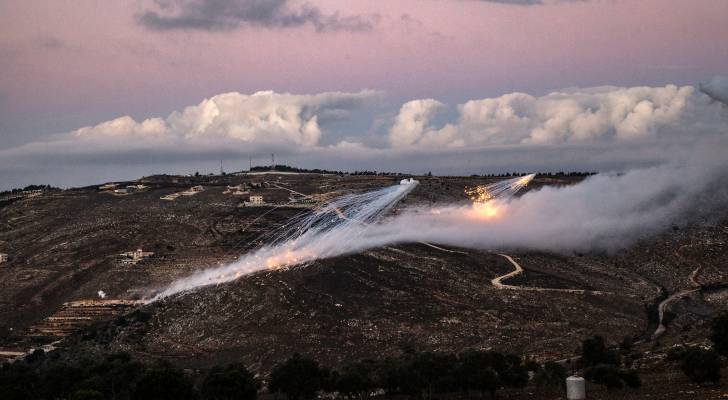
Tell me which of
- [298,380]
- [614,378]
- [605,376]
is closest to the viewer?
[614,378]

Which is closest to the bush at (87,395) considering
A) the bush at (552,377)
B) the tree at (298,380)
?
the tree at (298,380)

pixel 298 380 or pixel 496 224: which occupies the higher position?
pixel 496 224

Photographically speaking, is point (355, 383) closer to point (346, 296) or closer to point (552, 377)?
point (552, 377)

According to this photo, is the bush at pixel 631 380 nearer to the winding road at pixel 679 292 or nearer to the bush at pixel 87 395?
the winding road at pixel 679 292

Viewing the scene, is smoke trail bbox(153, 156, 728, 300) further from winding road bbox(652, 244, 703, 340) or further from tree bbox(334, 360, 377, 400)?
tree bbox(334, 360, 377, 400)

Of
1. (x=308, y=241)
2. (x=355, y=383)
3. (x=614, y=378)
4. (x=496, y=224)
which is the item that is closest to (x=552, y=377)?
(x=614, y=378)

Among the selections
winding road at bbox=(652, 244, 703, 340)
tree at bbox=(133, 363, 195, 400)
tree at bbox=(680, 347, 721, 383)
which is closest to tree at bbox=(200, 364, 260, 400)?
tree at bbox=(133, 363, 195, 400)

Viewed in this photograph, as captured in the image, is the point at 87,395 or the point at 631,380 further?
the point at 631,380

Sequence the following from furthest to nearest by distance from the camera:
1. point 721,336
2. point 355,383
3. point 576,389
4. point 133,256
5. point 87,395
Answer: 1. point 133,256
2. point 355,383
3. point 721,336
4. point 87,395
5. point 576,389
